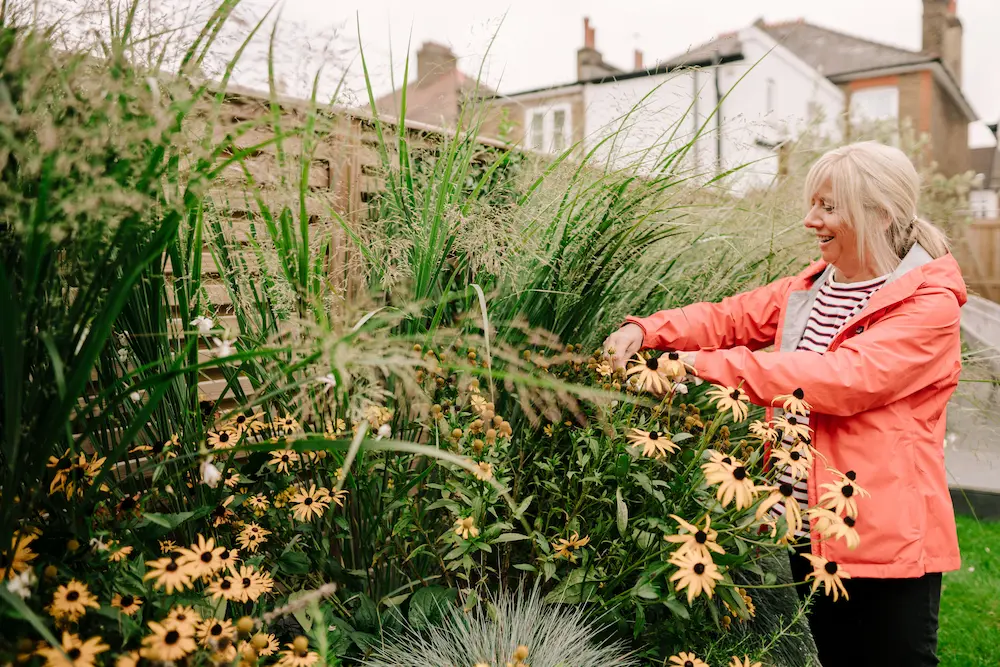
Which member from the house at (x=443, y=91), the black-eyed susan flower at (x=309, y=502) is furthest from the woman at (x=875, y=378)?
the house at (x=443, y=91)

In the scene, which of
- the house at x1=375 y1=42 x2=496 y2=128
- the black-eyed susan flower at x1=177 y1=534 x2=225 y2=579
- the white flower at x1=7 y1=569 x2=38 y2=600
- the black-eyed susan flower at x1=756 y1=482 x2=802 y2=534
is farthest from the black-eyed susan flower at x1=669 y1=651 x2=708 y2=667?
the house at x1=375 y1=42 x2=496 y2=128

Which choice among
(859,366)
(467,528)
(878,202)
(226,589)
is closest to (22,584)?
(226,589)

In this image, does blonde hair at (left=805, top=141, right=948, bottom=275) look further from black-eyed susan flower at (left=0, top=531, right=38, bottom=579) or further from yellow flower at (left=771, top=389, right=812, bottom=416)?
black-eyed susan flower at (left=0, top=531, right=38, bottom=579)

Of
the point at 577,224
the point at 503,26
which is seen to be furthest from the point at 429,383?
the point at 503,26

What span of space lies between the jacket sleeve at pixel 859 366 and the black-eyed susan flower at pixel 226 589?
3.84ft

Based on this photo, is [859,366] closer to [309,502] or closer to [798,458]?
[798,458]

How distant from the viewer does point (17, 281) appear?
1.20 meters

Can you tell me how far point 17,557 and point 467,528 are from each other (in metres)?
0.82

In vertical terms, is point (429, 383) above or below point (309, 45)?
below

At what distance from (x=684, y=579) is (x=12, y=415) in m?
1.14

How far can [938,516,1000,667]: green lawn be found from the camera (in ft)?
9.64

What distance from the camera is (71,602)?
3.75 ft

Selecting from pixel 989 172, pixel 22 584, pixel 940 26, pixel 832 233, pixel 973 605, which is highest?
pixel 940 26

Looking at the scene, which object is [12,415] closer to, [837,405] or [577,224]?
[577,224]
